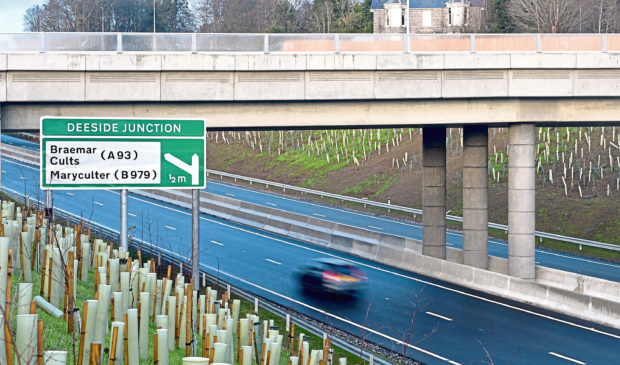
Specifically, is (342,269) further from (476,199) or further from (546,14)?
(546,14)

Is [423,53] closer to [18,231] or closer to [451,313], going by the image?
[451,313]

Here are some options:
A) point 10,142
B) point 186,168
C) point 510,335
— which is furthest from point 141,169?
point 10,142

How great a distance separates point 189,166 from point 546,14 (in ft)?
208

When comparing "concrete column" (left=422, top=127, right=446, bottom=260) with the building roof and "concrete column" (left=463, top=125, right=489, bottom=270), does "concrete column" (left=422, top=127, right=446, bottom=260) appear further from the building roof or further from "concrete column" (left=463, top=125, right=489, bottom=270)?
the building roof

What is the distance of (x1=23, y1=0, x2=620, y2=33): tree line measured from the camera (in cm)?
8975

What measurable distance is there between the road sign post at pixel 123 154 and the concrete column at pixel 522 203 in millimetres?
16134

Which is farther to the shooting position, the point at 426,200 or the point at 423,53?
the point at 426,200

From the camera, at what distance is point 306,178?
72.9m

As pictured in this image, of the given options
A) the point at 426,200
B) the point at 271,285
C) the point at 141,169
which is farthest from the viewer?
the point at 426,200

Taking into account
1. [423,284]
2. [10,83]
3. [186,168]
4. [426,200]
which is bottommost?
[423,284]

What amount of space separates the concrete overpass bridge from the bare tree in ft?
145

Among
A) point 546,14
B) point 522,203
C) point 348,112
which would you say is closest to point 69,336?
point 348,112

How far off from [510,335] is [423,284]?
9.09 metres

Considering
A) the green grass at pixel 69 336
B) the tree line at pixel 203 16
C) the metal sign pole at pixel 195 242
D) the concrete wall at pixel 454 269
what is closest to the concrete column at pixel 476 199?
the concrete wall at pixel 454 269
